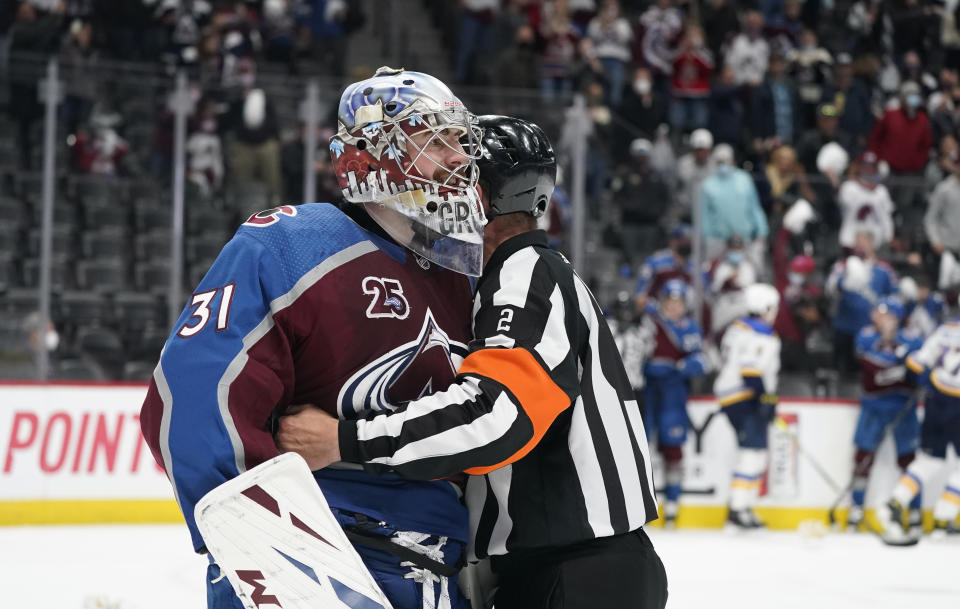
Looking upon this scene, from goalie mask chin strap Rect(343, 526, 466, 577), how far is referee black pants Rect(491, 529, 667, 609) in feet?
0.81

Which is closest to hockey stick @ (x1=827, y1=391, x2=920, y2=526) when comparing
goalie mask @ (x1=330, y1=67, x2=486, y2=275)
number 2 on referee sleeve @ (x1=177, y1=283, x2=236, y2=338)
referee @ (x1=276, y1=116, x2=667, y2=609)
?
referee @ (x1=276, y1=116, x2=667, y2=609)

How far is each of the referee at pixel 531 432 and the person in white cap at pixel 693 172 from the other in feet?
22.7


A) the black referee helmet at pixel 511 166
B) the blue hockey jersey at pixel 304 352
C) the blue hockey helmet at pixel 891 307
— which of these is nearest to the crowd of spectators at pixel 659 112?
the blue hockey helmet at pixel 891 307

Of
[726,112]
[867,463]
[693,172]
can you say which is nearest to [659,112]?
[726,112]

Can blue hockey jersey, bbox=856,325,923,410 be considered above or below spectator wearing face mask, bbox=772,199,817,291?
below

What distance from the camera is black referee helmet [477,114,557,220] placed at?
2195 mm

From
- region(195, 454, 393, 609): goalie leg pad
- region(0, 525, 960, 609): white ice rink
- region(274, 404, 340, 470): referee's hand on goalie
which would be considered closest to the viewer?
region(195, 454, 393, 609): goalie leg pad

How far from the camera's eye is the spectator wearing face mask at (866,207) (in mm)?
9547

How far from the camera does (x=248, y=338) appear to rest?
1763 mm

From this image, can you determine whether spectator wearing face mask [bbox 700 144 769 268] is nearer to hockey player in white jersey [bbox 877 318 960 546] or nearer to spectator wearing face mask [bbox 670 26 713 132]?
hockey player in white jersey [bbox 877 318 960 546]

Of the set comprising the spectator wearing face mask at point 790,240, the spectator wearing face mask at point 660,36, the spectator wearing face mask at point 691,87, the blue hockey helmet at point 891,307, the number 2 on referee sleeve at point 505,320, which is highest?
the spectator wearing face mask at point 660,36

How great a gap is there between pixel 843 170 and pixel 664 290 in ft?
9.60

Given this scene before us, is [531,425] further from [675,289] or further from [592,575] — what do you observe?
[675,289]

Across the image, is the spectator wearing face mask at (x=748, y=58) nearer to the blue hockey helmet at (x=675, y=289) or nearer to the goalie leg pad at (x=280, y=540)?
the blue hockey helmet at (x=675, y=289)
